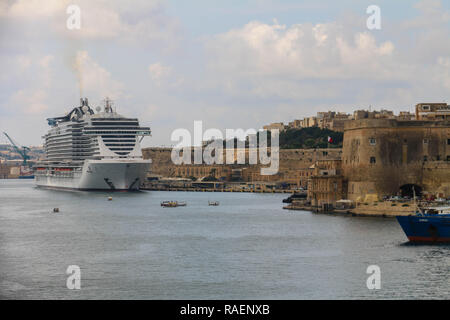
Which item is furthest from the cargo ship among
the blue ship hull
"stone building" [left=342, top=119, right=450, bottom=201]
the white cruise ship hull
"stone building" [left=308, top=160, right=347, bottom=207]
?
the white cruise ship hull

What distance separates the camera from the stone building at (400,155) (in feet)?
176

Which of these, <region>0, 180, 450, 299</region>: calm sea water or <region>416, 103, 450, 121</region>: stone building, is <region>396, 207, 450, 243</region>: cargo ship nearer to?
<region>0, 180, 450, 299</region>: calm sea water

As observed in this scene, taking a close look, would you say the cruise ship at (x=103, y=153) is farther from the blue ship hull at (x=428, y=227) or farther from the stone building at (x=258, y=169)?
the blue ship hull at (x=428, y=227)

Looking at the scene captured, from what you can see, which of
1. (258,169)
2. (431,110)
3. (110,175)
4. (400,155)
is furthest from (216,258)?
(258,169)

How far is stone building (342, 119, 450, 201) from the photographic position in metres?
53.6

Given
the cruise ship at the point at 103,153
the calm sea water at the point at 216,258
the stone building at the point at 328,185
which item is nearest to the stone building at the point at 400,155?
the stone building at the point at 328,185

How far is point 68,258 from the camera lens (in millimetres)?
33250

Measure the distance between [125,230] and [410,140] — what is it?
2197cm

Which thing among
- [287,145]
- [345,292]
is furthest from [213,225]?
[287,145]

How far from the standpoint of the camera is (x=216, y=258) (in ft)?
109

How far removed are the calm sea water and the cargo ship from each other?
82cm

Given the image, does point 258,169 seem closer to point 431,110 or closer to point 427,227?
point 431,110
